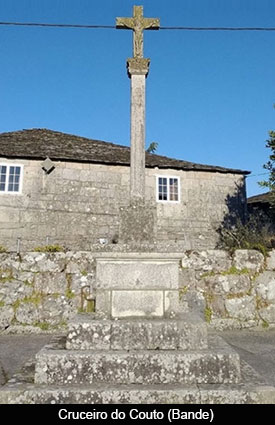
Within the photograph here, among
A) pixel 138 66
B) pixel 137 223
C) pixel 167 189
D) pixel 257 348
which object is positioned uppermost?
pixel 167 189

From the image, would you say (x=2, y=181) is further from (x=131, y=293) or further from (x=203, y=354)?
(x=203, y=354)

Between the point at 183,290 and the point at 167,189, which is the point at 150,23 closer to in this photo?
the point at 183,290

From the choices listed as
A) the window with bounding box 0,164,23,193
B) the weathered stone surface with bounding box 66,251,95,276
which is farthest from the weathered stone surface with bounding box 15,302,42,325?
the window with bounding box 0,164,23,193

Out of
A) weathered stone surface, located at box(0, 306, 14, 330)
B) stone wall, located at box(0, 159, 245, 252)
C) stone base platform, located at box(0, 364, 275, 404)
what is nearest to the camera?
stone base platform, located at box(0, 364, 275, 404)

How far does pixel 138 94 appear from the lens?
14.0 feet

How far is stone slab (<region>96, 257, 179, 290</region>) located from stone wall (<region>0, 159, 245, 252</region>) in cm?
1030

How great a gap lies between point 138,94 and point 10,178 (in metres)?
12.0

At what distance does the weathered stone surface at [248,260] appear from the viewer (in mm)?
6879

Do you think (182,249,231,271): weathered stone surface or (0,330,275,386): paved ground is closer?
(0,330,275,386): paved ground

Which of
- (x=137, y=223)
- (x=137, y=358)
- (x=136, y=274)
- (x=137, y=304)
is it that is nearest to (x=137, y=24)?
(x=137, y=223)

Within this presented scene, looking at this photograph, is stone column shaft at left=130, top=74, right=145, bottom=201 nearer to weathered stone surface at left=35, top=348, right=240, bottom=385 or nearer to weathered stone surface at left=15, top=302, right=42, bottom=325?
weathered stone surface at left=35, top=348, right=240, bottom=385

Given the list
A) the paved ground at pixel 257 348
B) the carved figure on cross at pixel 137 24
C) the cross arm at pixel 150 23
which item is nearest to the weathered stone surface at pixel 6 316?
the paved ground at pixel 257 348

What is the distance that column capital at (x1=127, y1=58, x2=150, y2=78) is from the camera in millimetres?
4262
